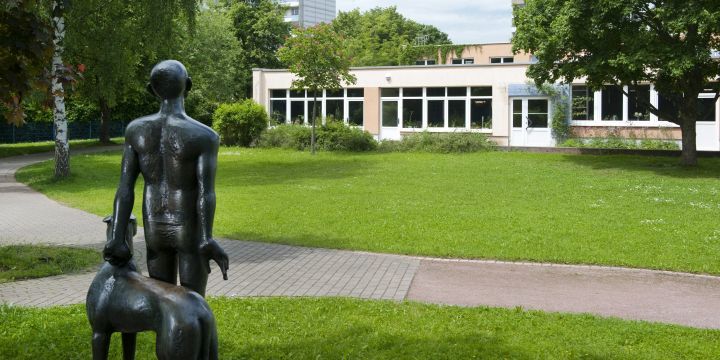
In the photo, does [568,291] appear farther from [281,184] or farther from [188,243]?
[281,184]

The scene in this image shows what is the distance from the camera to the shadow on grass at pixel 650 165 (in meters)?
24.2

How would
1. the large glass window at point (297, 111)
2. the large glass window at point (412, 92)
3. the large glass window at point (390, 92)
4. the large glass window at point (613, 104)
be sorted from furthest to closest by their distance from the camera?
the large glass window at point (297, 111) → the large glass window at point (390, 92) → the large glass window at point (412, 92) → the large glass window at point (613, 104)

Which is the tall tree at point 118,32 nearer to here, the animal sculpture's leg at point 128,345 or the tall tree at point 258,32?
the animal sculpture's leg at point 128,345

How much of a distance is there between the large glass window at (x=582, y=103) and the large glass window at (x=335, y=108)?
42.7 ft

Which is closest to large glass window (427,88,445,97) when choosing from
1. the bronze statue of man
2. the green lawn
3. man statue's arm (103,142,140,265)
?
the green lawn

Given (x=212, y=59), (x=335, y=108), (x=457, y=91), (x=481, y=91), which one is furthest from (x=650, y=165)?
(x=212, y=59)

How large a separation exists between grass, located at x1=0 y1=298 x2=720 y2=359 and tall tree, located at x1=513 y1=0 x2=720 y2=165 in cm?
1807

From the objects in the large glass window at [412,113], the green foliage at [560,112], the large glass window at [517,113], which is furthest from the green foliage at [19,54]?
the large glass window at [412,113]

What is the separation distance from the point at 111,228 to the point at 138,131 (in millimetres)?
605

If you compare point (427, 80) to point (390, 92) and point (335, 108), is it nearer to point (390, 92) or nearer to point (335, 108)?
point (390, 92)

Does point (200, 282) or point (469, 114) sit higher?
point (469, 114)

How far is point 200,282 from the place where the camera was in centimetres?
452

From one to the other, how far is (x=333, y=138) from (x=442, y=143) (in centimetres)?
530

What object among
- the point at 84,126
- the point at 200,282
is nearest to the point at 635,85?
the point at 200,282
